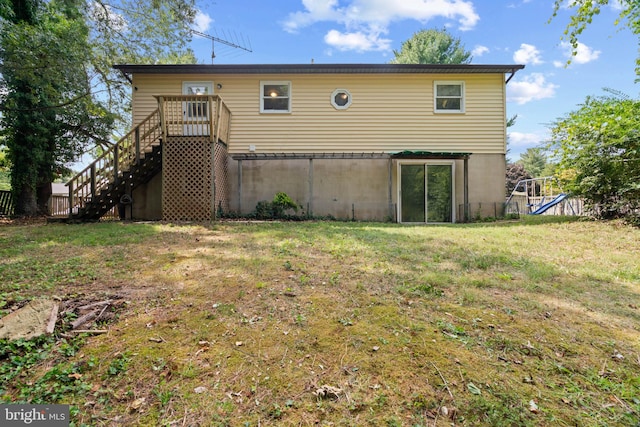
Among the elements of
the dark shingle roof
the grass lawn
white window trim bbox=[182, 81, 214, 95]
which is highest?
the dark shingle roof

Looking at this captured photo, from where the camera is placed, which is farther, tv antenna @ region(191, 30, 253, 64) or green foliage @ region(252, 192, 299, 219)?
tv antenna @ region(191, 30, 253, 64)

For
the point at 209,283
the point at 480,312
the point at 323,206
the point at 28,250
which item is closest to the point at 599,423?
the point at 480,312

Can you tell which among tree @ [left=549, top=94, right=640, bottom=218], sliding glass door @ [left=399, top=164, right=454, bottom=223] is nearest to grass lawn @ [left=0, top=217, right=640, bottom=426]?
tree @ [left=549, top=94, right=640, bottom=218]

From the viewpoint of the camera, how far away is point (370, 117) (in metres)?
10.5

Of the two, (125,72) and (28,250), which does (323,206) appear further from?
(125,72)

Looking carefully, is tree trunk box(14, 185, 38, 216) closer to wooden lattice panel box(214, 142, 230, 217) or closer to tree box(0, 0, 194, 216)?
tree box(0, 0, 194, 216)

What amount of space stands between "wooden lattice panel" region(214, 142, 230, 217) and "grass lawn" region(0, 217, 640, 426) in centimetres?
483

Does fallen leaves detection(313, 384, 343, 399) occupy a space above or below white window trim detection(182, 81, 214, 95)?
below

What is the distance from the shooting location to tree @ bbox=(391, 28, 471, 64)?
933 inches

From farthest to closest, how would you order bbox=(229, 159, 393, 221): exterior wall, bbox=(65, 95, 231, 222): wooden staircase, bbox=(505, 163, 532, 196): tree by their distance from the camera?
bbox=(505, 163, 532, 196): tree < bbox=(229, 159, 393, 221): exterior wall < bbox=(65, 95, 231, 222): wooden staircase

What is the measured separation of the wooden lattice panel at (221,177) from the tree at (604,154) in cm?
1037

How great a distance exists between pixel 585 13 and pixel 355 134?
20.8ft

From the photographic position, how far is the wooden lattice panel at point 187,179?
8.24 m

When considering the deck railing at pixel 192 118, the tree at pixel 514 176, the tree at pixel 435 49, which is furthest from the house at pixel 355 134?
the tree at pixel 514 176
